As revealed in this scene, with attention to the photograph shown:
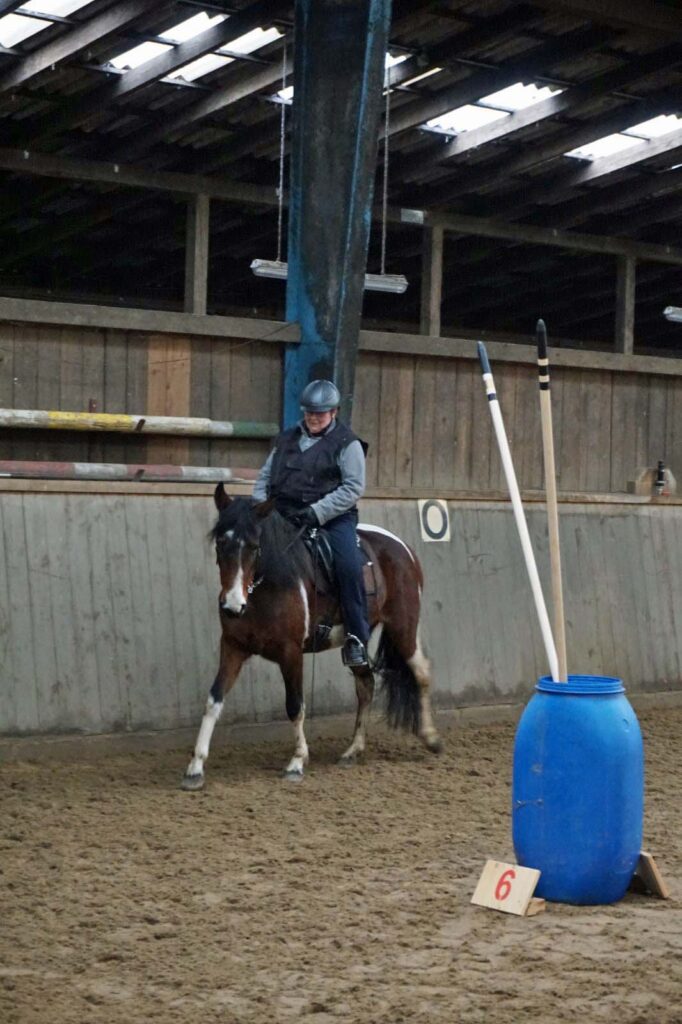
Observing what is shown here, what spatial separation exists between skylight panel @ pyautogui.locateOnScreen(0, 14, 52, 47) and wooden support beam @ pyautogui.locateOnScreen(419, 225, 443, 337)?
14.0 feet

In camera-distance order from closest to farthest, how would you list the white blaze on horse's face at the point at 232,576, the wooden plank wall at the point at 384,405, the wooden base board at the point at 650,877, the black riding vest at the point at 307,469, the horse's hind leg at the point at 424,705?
the wooden base board at the point at 650,877, the white blaze on horse's face at the point at 232,576, the black riding vest at the point at 307,469, the horse's hind leg at the point at 424,705, the wooden plank wall at the point at 384,405

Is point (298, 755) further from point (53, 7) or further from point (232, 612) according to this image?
point (53, 7)

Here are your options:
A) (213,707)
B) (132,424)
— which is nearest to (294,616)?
(213,707)

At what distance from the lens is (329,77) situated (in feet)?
31.4

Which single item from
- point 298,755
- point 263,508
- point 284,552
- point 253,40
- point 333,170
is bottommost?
point 298,755

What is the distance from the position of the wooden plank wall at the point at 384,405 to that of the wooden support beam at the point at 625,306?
1.52ft

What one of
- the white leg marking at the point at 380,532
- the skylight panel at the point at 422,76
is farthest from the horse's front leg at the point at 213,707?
the skylight panel at the point at 422,76

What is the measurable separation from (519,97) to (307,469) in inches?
214

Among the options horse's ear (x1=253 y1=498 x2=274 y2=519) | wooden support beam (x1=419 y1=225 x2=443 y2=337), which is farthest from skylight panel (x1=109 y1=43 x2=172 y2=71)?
horse's ear (x1=253 y1=498 x2=274 y2=519)

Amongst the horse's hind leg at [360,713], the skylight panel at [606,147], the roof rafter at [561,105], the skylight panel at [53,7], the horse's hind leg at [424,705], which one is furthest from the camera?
the skylight panel at [606,147]

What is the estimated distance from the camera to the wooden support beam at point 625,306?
14203mm

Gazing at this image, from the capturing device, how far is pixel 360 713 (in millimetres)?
8328

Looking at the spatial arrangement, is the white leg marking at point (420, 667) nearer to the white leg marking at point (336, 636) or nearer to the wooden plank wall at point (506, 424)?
the white leg marking at point (336, 636)

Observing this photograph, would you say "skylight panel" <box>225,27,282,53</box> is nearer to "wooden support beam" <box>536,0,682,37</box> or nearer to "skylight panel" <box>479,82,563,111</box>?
"wooden support beam" <box>536,0,682,37</box>
